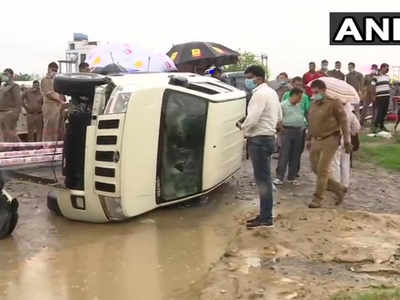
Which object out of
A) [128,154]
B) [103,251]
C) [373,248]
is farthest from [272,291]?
[128,154]

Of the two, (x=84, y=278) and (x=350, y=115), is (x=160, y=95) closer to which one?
(x=84, y=278)

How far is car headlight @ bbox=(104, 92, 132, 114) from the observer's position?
5.97m

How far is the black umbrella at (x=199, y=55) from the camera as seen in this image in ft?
42.4

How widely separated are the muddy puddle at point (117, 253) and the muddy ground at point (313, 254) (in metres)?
0.27

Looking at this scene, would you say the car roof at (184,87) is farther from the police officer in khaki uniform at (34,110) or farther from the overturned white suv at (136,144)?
the police officer in khaki uniform at (34,110)

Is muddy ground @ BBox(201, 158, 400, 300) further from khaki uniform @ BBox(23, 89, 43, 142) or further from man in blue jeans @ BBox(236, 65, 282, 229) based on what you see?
khaki uniform @ BBox(23, 89, 43, 142)

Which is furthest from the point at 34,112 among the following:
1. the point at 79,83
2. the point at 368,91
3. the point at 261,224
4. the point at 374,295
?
the point at 374,295

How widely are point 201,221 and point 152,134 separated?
126cm

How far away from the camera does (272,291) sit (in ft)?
14.2

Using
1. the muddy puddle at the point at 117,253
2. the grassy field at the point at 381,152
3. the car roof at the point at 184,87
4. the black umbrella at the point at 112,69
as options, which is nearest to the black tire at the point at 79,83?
the car roof at the point at 184,87

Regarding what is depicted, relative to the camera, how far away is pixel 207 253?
18.1ft

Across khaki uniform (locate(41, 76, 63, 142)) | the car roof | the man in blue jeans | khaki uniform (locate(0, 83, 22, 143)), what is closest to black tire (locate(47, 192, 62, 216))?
the car roof

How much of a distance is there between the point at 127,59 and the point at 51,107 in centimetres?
179

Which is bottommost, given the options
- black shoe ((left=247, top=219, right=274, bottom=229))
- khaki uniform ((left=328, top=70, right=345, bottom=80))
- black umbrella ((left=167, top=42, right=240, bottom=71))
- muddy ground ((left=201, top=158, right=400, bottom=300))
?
muddy ground ((left=201, top=158, right=400, bottom=300))
